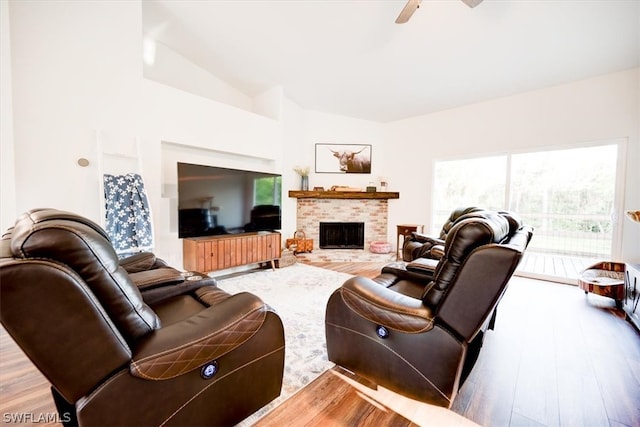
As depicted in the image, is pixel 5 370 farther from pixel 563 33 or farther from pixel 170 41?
pixel 563 33

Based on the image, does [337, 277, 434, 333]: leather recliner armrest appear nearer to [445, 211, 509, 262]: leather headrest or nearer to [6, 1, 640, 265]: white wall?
[445, 211, 509, 262]: leather headrest

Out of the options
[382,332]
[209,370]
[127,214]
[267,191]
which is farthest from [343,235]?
[209,370]

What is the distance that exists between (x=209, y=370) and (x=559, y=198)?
4.77m

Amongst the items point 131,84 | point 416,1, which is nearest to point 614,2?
point 416,1

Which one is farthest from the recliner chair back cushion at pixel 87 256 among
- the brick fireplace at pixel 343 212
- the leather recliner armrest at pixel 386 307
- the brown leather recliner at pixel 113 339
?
the brick fireplace at pixel 343 212

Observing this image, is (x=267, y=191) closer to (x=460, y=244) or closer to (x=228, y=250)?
(x=228, y=250)

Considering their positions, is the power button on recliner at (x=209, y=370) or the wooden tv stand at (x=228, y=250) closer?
the power button on recliner at (x=209, y=370)

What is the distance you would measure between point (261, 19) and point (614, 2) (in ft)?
11.2

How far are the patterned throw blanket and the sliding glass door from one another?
15.9 ft

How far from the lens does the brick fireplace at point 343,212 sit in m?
5.11

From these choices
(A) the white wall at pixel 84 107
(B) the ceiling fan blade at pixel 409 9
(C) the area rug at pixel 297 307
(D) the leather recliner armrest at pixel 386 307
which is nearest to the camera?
(D) the leather recliner armrest at pixel 386 307

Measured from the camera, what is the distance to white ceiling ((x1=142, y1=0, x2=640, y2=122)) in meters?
2.57

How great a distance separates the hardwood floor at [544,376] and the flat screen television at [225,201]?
1.78 m

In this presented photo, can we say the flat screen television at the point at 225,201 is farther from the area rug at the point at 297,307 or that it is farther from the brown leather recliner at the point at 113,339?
the brown leather recliner at the point at 113,339
